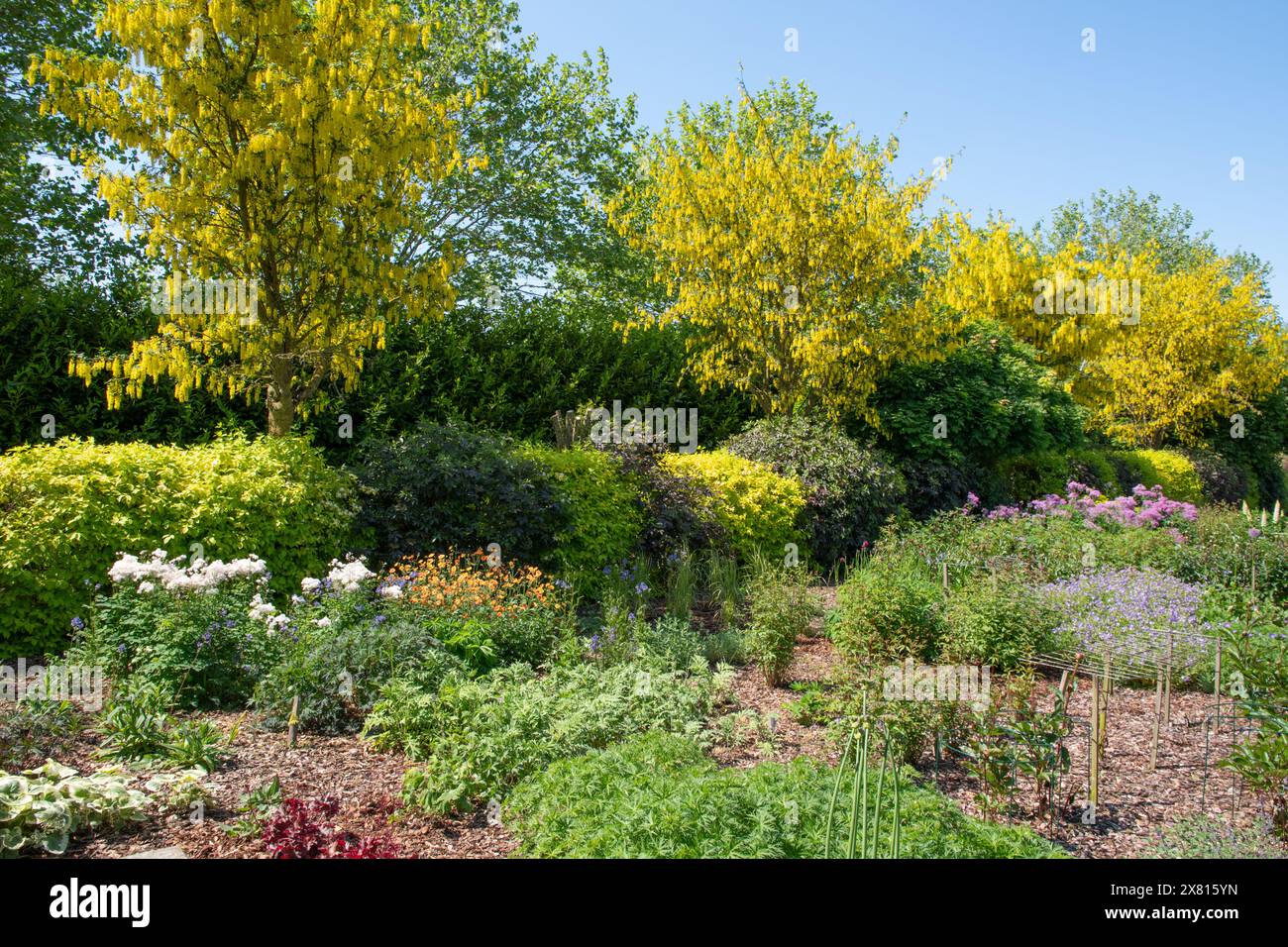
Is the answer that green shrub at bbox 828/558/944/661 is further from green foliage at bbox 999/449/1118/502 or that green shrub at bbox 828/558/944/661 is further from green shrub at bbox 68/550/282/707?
green foliage at bbox 999/449/1118/502

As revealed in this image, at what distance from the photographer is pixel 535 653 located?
6270mm

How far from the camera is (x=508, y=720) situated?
184 inches

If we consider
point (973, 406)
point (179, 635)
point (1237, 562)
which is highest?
point (973, 406)

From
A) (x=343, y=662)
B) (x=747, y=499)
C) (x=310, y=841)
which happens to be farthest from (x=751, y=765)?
(x=747, y=499)

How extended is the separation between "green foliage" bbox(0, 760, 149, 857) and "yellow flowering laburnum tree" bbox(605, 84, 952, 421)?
30.9 ft

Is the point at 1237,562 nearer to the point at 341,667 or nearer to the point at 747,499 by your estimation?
the point at 747,499

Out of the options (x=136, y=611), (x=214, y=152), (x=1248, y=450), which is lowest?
(x=136, y=611)

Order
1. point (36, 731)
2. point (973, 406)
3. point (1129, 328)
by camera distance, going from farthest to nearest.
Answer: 1. point (1129, 328)
2. point (973, 406)
3. point (36, 731)

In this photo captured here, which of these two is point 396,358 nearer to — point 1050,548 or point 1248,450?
point 1050,548

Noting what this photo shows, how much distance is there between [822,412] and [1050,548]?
13.8ft

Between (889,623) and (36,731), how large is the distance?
16.5 feet

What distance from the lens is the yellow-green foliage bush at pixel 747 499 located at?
32.0ft
